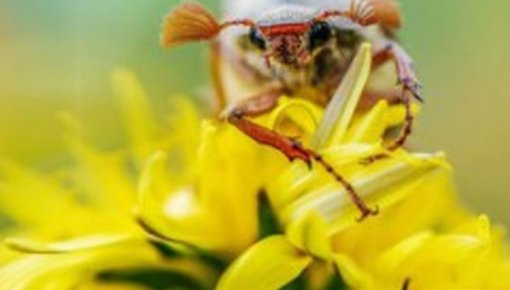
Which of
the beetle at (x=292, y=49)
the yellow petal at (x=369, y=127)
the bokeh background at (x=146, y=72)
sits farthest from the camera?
the bokeh background at (x=146, y=72)

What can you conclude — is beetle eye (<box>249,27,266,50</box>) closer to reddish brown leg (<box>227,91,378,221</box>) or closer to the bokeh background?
reddish brown leg (<box>227,91,378,221</box>)

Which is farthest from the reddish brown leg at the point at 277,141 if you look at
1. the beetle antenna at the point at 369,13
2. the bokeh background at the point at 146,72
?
the bokeh background at the point at 146,72

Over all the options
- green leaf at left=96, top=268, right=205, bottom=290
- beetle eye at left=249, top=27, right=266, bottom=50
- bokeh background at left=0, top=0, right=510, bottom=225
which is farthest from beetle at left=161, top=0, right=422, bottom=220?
bokeh background at left=0, top=0, right=510, bottom=225

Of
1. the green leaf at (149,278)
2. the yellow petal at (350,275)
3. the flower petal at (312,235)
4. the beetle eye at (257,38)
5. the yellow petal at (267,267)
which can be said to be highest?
the beetle eye at (257,38)

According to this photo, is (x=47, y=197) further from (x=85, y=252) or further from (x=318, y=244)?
(x=318, y=244)

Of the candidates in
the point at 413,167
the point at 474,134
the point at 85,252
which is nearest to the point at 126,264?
the point at 85,252

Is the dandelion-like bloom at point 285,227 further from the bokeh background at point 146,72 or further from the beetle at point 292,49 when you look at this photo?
the bokeh background at point 146,72
